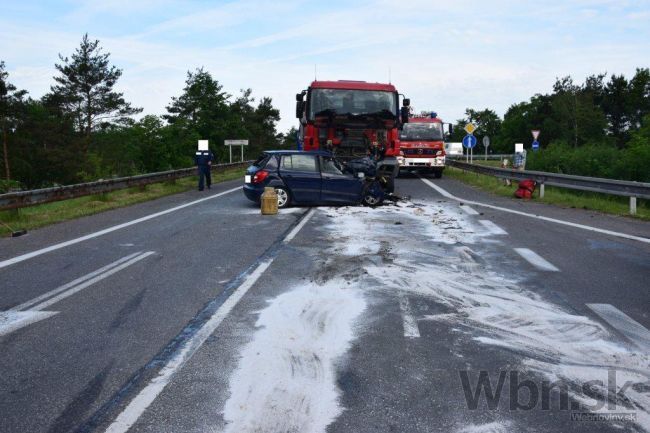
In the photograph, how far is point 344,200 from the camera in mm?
Answer: 16812

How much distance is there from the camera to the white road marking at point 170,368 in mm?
3680

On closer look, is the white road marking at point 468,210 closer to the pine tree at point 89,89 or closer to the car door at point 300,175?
the car door at point 300,175

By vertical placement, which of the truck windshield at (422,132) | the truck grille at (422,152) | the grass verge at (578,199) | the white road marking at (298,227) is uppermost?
the truck windshield at (422,132)

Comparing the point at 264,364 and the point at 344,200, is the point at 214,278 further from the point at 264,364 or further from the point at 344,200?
the point at 344,200

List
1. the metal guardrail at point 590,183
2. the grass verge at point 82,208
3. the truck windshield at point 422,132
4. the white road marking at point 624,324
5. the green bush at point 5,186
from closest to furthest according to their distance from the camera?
the white road marking at point 624,324, the grass verge at point 82,208, the metal guardrail at point 590,183, the green bush at point 5,186, the truck windshield at point 422,132

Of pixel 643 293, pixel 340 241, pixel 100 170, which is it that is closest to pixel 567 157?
pixel 340 241

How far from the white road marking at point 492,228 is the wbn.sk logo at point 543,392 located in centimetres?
763

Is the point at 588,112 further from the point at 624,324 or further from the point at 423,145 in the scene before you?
the point at 624,324

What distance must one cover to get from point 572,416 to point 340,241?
7146 mm

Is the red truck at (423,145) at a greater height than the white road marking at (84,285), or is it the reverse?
the red truck at (423,145)

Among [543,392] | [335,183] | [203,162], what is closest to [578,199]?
[335,183]

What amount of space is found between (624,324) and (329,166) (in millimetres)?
11563

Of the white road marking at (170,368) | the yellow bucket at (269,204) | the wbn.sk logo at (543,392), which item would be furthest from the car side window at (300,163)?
the wbn.sk logo at (543,392)

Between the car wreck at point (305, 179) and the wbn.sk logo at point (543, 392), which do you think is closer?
the wbn.sk logo at point (543, 392)
